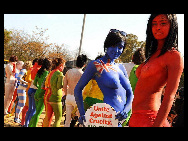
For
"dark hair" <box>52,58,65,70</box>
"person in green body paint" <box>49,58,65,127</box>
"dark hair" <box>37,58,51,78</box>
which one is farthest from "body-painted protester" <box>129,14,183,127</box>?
"dark hair" <box>37,58,51,78</box>

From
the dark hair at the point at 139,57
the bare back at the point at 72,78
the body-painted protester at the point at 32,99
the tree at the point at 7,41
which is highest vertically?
the tree at the point at 7,41

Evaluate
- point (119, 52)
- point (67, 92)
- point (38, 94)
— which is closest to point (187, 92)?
point (119, 52)

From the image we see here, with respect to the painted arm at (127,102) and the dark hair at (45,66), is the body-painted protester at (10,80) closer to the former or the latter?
the dark hair at (45,66)

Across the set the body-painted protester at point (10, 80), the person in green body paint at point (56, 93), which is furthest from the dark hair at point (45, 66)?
the body-painted protester at point (10, 80)

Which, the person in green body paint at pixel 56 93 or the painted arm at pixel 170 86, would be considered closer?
the painted arm at pixel 170 86

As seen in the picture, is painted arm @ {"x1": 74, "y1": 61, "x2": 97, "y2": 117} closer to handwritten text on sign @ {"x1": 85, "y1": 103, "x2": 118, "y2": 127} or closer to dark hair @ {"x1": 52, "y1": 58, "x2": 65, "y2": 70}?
handwritten text on sign @ {"x1": 85, "y1": 103, "x2": 118, "y2": 127}

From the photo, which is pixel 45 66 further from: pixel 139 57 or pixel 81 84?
pixel 81 84

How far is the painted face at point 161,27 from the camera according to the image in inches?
72.1

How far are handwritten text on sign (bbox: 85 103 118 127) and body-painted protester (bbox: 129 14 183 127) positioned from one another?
0.53m

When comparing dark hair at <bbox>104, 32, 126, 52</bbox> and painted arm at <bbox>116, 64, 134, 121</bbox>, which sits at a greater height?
dark hair at <bbox>104, 32, 126, 52</bbox>

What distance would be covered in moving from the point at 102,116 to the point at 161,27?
3.28 feet

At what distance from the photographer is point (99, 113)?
8.00 ft

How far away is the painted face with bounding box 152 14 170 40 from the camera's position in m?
1.83
